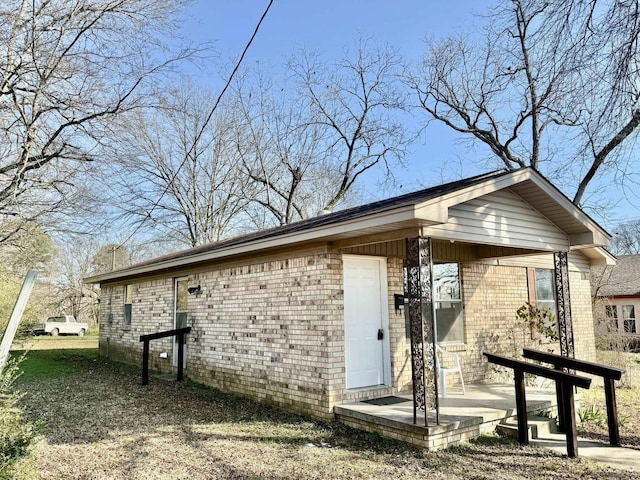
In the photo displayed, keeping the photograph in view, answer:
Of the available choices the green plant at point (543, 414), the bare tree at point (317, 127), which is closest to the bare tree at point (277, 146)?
the bare tree at point (317, 127)

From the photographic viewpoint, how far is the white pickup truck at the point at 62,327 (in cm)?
2972

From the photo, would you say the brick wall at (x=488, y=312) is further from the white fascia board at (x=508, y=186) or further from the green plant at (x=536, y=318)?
the white fascia board at (x=508, y=186)

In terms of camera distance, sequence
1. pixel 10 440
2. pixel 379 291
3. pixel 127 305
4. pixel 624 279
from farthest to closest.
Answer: pixel 624 279 < pixel 127 305 < pixel 379 291 < pixel 10 440

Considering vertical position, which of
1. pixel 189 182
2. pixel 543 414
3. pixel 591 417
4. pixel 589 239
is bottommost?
pixel 591 417

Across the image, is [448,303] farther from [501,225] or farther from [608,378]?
[608,378]

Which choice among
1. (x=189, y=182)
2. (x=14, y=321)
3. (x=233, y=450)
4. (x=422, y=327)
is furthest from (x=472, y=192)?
(x=189, y=182)

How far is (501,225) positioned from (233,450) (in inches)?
186

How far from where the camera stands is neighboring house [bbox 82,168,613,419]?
5.90 m

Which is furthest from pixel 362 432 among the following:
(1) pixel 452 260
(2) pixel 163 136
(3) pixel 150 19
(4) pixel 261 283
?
(2) pixel 163 136

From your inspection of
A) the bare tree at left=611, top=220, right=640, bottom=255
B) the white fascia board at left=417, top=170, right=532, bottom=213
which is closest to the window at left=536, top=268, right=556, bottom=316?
the white fascia board at left=417, top=170, right=532, bottom=213

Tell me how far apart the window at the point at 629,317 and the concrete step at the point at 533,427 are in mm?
19473

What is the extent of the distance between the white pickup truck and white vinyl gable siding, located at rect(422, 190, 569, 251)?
3043cm

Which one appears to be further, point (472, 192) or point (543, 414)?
point (543, 414)

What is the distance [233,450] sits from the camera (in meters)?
5.66
